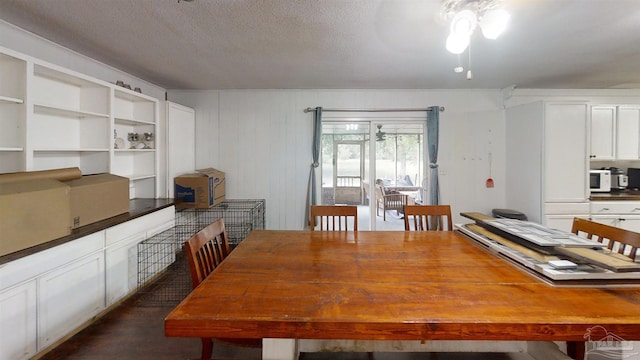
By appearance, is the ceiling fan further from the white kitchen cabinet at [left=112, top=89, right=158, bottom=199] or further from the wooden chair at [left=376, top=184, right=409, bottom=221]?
the white kitchen cabinet at [left=112, top=89, right=158, bottom=199]

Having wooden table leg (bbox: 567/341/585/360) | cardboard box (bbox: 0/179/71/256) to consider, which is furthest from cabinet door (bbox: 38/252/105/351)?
wooden table leg (bbox: 567/341/585/360)

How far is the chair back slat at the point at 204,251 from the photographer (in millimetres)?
1284

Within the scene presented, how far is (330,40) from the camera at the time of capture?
235 cm

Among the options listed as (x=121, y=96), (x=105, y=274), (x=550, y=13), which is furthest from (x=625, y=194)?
(x=121, y=96)

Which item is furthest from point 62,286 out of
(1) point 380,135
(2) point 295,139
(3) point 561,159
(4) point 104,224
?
(3) point 561,159

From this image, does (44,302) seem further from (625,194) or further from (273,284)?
(625,194)

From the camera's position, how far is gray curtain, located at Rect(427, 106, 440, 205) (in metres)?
3.92

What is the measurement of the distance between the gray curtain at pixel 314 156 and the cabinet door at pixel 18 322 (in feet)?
9.30

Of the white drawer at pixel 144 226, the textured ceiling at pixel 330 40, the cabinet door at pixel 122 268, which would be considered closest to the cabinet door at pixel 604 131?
the textured ceiling at pixel 330 40

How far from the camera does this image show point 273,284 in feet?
3.85

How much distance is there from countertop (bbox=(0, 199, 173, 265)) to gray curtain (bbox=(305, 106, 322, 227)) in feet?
5.79

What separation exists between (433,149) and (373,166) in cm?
87

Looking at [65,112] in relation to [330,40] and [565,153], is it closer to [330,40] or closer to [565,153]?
[330,40]

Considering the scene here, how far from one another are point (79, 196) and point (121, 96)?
146 centimetres
